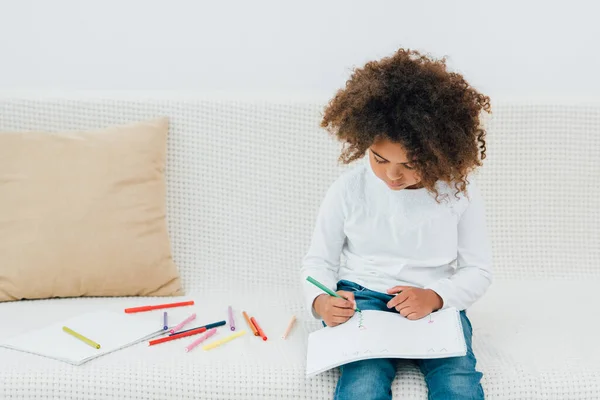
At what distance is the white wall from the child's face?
0.67 meters

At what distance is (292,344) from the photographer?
1.44 metres

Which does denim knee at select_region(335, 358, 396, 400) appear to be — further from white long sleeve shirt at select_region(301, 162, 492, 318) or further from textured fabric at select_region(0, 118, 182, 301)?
textured fabric at select_region(0, 118, 182, 301)

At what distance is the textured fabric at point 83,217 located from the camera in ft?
5.45

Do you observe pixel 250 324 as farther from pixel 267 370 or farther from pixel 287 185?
pixel 287 185

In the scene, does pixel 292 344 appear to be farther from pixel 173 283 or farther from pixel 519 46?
pixel 519 46

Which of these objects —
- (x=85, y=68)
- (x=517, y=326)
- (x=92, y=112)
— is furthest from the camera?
(x=85, y=68)

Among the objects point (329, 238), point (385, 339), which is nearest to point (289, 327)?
point (329, 238)

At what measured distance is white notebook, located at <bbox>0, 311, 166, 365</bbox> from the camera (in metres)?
1.36

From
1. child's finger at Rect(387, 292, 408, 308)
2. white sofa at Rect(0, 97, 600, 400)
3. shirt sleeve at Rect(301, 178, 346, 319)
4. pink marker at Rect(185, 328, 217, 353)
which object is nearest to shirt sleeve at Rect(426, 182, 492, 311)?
child's finger at Rect(387, 292, 408, 308)

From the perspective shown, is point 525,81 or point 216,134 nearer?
point 216,134

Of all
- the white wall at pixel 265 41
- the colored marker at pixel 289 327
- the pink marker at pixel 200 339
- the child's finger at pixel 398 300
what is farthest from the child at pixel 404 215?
the white wall at pixel 265 41

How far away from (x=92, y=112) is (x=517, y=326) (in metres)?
1.08

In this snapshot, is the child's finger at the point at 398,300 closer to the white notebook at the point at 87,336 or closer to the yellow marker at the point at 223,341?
the yellow marker at the point at 223,341

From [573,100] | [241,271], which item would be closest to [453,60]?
[573,100]
